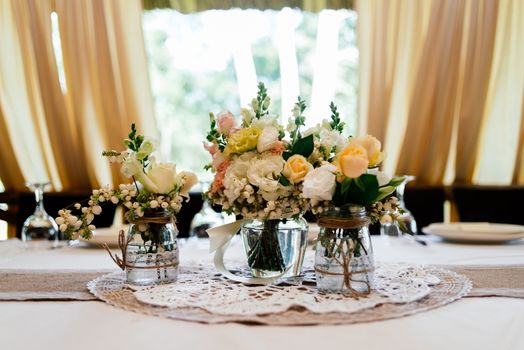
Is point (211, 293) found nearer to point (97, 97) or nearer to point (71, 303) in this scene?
point (71, 303)

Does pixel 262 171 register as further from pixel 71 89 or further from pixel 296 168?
pixel 71 89

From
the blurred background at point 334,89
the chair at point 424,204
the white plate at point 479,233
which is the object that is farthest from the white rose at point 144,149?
the chair at point 424,204

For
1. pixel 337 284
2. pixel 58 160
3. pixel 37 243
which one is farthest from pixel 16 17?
pixel 337 284

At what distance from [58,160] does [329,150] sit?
6.88 feet

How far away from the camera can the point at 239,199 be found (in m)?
1.07

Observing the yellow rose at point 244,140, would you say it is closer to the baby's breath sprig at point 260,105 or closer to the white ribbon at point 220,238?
the baby's breath sprig at point 260,105

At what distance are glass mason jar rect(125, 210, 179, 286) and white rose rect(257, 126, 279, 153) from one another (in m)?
0.23

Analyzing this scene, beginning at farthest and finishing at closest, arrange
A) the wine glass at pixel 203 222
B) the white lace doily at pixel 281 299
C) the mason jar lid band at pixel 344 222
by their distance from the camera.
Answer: the wine glass at pixel 203 222 → the mason jar lid band at pixel 344 222 → the white lace doily at pixel 281 299

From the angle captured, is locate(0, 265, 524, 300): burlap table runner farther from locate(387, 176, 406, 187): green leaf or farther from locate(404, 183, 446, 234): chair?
locate(404, 183, 446, 234): chair

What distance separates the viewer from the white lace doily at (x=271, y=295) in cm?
91

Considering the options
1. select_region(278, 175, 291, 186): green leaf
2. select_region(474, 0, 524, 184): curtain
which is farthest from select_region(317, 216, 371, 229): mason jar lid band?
select_region(474, 0, 524, 184): curtain

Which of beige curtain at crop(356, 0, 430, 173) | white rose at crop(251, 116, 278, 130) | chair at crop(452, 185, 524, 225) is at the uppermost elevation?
beige curtain at crop(356, 0, 430, 173)

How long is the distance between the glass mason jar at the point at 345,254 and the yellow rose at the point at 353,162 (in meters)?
0.09

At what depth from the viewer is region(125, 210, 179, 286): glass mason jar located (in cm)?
107
